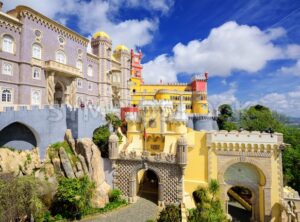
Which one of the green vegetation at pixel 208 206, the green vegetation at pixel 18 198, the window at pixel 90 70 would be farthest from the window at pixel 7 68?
the green vegetation at pixel 208 206

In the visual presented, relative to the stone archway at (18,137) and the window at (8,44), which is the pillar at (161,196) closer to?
the stone archway at (18,137)

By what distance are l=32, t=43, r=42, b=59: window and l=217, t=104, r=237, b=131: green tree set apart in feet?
115

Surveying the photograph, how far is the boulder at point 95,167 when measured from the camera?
2125 cm

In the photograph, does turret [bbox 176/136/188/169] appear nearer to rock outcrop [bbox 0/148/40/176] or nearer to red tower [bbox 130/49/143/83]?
rock outcrop [bbox 0/148/40/176]

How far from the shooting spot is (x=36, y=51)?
26469 millimetres

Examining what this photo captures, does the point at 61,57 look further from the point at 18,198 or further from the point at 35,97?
the point at 18,198

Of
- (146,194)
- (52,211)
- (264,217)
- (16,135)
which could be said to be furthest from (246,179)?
(16,135)

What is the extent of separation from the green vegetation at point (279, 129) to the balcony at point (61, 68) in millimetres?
27524

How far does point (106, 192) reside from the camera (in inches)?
864

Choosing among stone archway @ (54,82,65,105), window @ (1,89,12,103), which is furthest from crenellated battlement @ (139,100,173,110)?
window @ (1,89,12,103)

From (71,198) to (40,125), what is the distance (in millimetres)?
8180

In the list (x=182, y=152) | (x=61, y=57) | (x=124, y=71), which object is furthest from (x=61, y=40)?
(x=182, y=152)

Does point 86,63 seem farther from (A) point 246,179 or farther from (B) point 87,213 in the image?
(A) point 246,179

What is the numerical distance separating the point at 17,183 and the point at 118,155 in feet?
34.9
